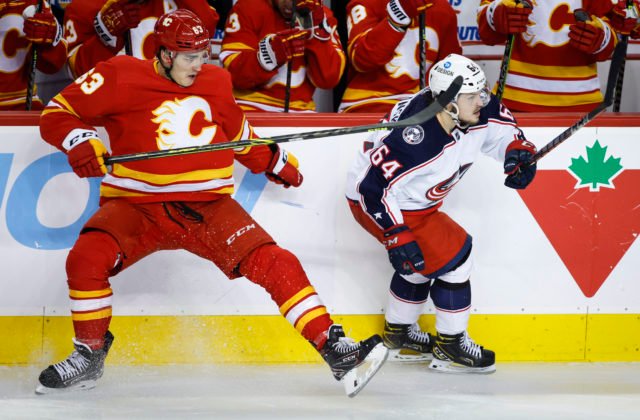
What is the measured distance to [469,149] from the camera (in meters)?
3.75

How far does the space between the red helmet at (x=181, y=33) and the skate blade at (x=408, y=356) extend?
4.22ft

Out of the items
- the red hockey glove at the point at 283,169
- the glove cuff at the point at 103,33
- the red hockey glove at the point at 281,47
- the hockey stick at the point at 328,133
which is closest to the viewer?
the hockey stick at the point at 328,133

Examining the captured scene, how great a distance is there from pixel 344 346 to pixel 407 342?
0.67 metres

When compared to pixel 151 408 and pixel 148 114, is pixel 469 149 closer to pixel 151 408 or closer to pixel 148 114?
pixel 148 114

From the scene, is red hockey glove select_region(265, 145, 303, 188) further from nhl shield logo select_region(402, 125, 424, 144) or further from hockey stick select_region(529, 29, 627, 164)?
hockey stick select_region(529, 29, 627, 164)

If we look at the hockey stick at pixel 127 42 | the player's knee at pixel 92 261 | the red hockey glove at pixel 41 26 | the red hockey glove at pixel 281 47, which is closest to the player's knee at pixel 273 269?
the player's knee at pixel 92 261

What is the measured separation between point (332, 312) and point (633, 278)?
107 centimetres

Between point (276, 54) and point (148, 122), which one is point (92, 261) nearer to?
point (148, 122)

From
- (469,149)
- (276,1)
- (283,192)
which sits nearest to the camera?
(469,149)

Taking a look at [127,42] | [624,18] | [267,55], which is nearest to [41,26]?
[127,42]

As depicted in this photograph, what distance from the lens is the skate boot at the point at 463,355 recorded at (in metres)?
3.89

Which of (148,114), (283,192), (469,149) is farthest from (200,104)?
(469,149)

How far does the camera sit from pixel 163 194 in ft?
11.8

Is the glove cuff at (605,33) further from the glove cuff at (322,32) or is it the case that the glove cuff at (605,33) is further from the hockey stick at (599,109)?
the glove cuff at (322,32)
